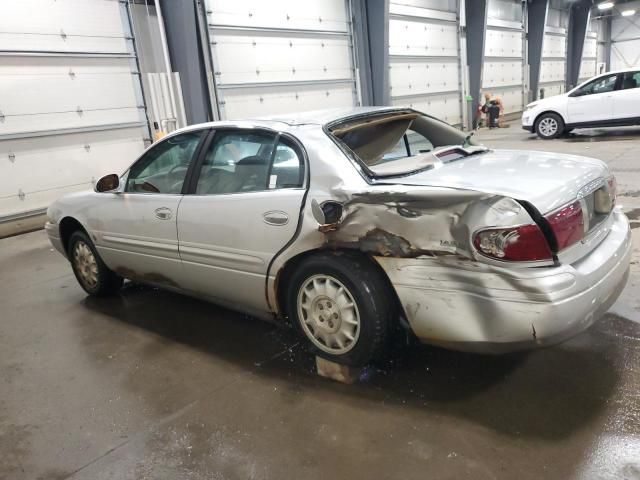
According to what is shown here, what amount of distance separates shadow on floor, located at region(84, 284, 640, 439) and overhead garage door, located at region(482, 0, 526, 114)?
1638 centimetres

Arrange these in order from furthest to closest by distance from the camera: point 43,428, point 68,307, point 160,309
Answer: point 68,307
point 160,309
point 43,428

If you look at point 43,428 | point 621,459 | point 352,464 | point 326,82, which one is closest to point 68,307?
point 43,428

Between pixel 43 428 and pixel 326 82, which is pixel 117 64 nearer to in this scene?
pixel 326 82

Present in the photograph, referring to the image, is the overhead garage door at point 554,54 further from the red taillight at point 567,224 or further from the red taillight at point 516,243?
the red taillight at point 516,243

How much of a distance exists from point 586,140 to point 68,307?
11011 millimetres

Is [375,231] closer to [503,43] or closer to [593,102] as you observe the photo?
[593,102]

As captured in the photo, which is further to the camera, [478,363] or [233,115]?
[233,115]

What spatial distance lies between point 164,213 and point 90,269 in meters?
1.35

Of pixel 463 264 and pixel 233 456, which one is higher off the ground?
pixel 463 264

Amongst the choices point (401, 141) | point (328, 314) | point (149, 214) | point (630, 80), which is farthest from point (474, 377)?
point (630, 80)

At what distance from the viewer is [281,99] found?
34.5ft

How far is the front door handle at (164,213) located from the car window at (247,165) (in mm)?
271

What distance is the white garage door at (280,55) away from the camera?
9.47 metres

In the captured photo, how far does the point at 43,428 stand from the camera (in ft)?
8.38
